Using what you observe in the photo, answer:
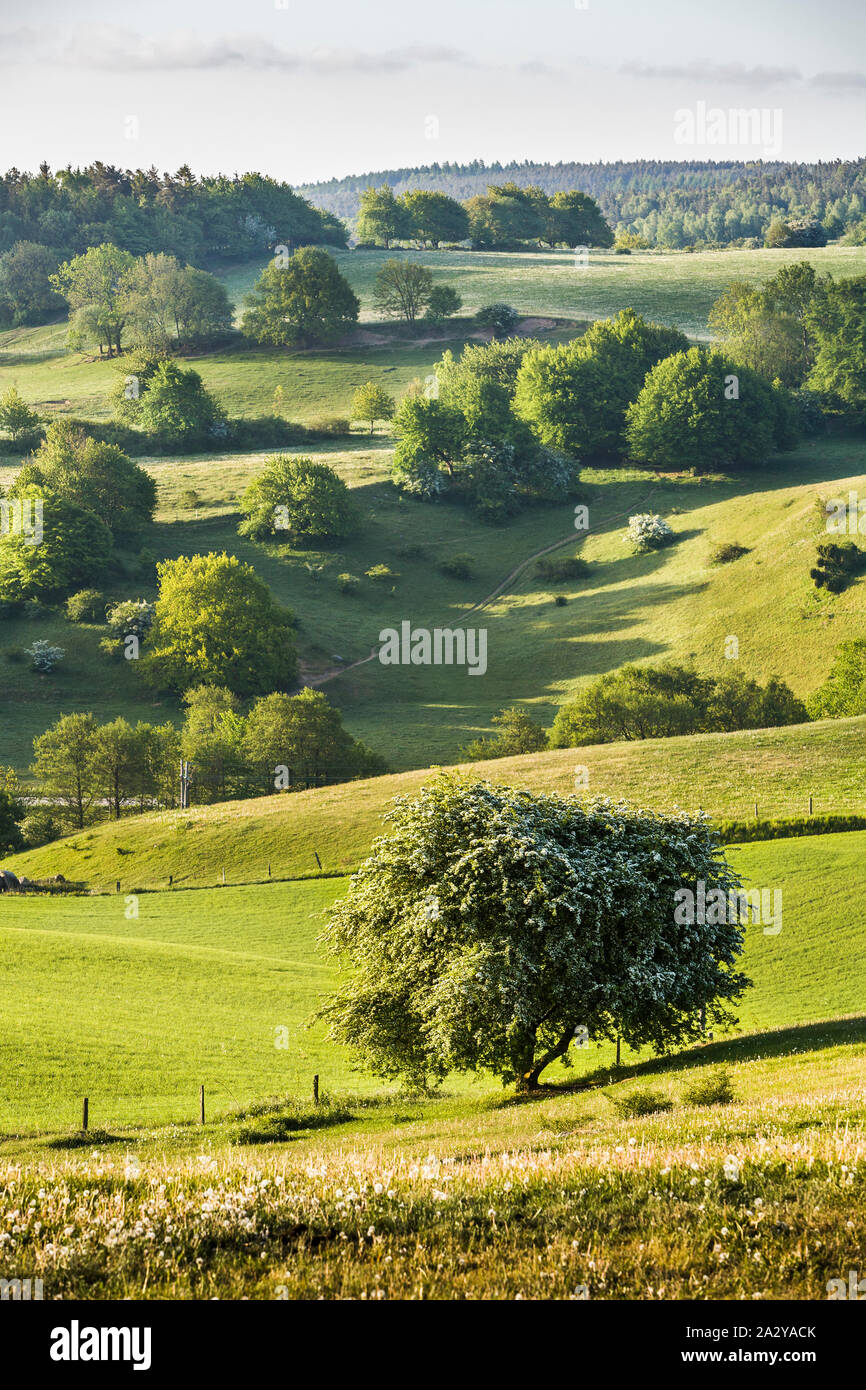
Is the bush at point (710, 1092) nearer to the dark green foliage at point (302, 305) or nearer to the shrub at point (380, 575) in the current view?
the shrub at point (380, 575)

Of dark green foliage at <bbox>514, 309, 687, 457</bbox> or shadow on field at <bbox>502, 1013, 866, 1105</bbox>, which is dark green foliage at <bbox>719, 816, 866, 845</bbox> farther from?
dark green foliage at <bbox>514, 309, 687, 457</bbox>

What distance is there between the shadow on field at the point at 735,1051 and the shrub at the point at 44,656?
3356 inches

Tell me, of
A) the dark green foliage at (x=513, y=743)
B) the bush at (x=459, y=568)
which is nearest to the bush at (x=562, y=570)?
the bush at (x=459, y=568)

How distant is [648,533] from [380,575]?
31.3 m

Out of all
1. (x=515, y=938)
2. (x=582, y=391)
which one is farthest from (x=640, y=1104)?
(x=582, y=391)

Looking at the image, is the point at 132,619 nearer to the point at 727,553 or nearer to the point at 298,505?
the point at 298,505

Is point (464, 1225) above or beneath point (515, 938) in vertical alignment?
above

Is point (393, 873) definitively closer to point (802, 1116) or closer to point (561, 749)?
point (802, 1116)

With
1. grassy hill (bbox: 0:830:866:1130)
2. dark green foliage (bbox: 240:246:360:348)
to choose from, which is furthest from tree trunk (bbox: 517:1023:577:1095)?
dark green foliage (bbox: 240:246:360:348)

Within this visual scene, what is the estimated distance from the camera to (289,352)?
19238 cm

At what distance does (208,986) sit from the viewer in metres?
40.5

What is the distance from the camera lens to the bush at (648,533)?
409ft

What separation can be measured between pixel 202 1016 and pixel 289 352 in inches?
6788
